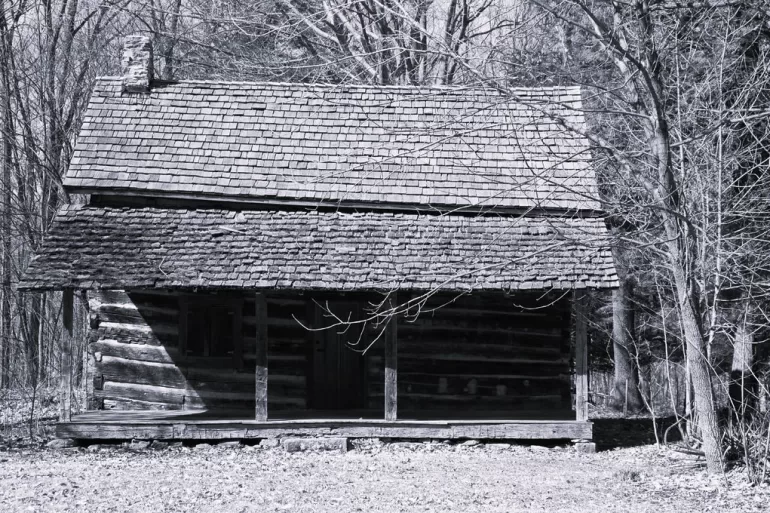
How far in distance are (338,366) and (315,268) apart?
2.82 metres

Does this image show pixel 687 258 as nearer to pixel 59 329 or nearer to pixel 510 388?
pixel 510 388

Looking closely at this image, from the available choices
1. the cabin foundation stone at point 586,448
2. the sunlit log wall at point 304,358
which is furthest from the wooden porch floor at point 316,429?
the sunlit log wall at point 304,358

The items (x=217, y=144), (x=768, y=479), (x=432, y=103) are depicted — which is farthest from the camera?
(x=432, y=103)

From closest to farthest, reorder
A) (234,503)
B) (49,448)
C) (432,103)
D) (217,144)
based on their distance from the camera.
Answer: (234,503)
(49,448)
(217,144)
(432,103)

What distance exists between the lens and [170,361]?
15836mm

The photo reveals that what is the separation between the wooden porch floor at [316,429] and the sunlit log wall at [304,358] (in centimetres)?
148

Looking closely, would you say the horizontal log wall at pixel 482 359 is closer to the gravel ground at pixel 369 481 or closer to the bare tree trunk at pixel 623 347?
the gravel ground at pixel 369 481

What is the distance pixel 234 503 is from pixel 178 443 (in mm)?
4399

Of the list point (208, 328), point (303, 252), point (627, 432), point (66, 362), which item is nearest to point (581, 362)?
point (627, 432)

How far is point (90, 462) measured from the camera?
1288 centimetres

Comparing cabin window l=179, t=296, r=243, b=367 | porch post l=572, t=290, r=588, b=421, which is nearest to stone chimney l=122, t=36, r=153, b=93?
cabin window l=179, t=296, r=243, b=367

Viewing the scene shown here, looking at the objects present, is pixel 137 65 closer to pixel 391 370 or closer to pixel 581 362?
pixel 391 370

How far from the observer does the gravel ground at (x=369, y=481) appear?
10.2 m

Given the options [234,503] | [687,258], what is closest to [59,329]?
[234,503]
